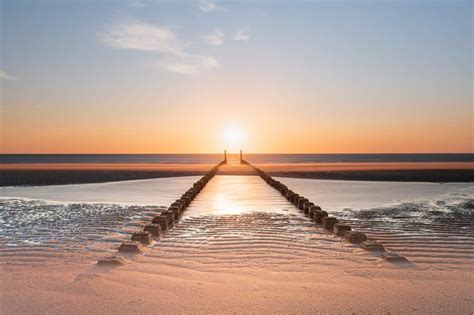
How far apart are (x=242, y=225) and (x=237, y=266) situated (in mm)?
3209

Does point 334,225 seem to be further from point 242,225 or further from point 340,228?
point 242,225

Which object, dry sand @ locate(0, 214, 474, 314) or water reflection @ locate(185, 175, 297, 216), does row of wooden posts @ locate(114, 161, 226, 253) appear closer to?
dry sand @ locate(0, 214, 474, 314)

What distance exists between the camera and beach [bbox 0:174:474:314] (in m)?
4.46

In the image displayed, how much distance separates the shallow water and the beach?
32 millimetres

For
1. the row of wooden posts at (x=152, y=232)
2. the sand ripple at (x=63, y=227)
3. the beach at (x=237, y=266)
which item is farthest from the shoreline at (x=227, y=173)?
the row of wooden posts at (x=152, y=232)

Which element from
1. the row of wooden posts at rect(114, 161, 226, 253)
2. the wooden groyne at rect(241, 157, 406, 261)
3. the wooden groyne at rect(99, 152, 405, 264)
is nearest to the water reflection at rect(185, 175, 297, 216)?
the wooden groyne at rect(99, 152, 405, 264)

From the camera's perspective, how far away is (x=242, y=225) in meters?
8.96

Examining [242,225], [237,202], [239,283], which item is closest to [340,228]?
[242,225]

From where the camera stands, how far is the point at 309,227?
28.8 ft

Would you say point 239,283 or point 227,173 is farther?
point 227,173

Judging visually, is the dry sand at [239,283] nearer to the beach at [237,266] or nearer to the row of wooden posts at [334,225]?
the beach at [237,266]

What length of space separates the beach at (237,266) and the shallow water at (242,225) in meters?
0.03

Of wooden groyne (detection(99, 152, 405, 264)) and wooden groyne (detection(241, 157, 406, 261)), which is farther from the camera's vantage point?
wooden groyne (detection(99, 152, 405, 264))

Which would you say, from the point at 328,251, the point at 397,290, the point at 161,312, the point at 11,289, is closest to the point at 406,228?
the point at 328,251
